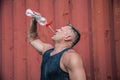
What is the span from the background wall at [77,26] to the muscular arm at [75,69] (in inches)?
27.2

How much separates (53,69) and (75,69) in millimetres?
236

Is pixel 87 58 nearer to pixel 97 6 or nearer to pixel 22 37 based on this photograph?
pixel 97 6

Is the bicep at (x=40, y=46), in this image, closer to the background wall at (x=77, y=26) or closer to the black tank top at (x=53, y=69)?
the black tank top at (x=53, y=69)

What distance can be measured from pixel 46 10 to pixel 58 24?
23 cm

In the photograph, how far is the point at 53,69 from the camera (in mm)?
2637

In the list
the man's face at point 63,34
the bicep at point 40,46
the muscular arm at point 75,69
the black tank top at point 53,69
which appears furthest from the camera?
the bicep at point 40,46

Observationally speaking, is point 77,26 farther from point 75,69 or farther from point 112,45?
point 75,69

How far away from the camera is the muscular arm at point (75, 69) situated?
245 centimetres

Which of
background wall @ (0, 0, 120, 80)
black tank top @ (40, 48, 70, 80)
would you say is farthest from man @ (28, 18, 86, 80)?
background wall @ (0, 0, 120, 80)

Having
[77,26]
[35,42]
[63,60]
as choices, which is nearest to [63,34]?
[63,60]

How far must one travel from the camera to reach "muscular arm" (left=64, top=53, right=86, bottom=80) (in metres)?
2.45

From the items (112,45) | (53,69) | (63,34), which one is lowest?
(53,69)

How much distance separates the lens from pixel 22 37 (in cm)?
378

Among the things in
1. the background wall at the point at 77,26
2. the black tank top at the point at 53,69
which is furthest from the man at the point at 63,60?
the background wall at the point at 77,26
